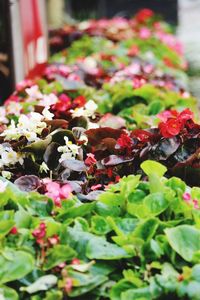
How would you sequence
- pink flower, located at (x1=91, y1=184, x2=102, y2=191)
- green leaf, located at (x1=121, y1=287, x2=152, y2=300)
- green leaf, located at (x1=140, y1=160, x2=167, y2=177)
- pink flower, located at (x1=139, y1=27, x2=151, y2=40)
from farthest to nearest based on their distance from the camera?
pink flower, located at (x1=139, y1=27, x2=151, y2=40), pink flower, located at (x1=91, y1=184, x2=102, y2=191), green leaf, located at (x1=140, y1=160, x2=167, y2=177), green leaf, located at (x1=121, y1=287, x2=152, y2=300)

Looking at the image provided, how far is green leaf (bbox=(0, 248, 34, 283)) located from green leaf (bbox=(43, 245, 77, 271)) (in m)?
0.06

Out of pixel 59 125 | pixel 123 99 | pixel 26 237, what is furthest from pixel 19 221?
pixel 123 99

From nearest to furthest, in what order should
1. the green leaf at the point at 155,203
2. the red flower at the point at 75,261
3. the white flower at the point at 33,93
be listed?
1. the red flower at the point at 75,261
2. the green leaf at the point at 155,203
3. the white flower at the point at 33,93

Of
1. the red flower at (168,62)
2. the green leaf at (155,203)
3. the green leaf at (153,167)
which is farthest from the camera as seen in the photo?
the red flower at (168,62)

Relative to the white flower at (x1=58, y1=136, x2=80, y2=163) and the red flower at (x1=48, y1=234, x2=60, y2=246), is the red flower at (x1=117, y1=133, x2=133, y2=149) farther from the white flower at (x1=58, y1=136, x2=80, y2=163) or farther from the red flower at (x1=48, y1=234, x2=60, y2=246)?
the red flower at (x1=48, y1=234, x2=60, y2=246)

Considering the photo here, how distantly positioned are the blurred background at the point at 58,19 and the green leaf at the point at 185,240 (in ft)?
11.9

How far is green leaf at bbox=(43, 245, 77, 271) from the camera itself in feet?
6.85

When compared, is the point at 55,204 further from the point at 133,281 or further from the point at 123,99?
the point at 123,99

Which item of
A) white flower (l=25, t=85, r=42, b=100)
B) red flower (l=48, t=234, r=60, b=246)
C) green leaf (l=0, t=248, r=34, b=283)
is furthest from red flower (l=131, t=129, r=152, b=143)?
white flower (l=25, t=85, r=42, b=100)

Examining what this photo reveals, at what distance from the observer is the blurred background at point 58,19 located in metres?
5.64

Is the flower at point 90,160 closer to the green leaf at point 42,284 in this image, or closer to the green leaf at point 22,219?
the green leaf at point 22,219

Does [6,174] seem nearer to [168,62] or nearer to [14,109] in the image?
[14,109]

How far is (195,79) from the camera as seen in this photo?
8.45 m

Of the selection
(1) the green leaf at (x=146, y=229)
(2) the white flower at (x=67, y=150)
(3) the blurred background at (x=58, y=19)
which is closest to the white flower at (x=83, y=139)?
(2) the white flower at (x=67, y=150)
